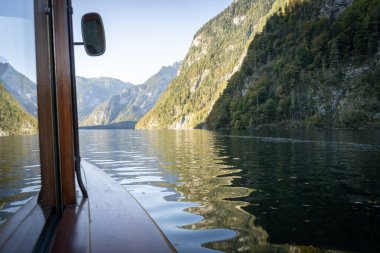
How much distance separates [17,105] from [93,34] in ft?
5.78

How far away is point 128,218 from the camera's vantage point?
98.7 inches

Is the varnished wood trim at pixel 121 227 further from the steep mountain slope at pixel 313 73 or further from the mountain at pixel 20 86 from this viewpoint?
the steep mountain slope at pixel 313 73

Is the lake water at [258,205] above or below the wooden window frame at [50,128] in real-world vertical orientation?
below

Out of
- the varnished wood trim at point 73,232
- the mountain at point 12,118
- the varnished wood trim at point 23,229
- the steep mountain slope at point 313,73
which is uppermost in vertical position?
the steep mountain slope at point 313,73

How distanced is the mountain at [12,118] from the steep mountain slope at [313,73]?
71796 millimetres

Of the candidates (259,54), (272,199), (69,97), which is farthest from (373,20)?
(69,97)

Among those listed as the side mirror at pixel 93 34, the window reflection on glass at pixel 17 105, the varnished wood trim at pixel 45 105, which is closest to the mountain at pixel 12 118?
the window reflection on glass at pixel 17 105

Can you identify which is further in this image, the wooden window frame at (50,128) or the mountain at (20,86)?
the wooden window frame at (50,128)

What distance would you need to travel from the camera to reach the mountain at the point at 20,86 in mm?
1359

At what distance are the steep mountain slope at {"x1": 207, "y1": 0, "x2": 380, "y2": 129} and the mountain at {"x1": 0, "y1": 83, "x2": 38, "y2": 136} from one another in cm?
7180

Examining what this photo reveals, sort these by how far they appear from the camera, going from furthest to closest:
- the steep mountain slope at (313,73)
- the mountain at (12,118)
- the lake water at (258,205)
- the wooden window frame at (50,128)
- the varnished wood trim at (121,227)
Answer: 1. the steep mountain slope at (313,73)
2. the lake water at (258,205)
3. the varnished wood trim at (121,227)
4. the wooden window frame at (50,128)
5. the mountain at (12,118)

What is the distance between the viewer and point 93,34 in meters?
3.15

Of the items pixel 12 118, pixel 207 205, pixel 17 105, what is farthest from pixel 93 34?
pixel 207 205

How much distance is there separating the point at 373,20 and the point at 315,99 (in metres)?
24.7
